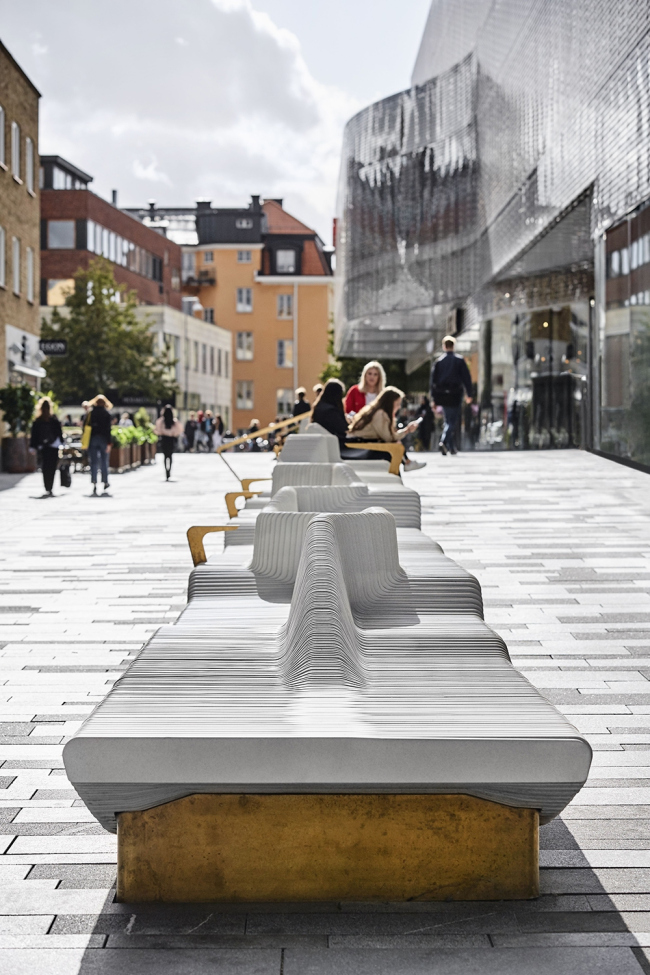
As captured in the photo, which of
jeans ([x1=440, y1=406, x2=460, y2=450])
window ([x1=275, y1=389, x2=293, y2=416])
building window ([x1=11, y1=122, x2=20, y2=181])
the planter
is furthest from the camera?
window ([x1=275, y1=389, x2=293, y2=416])

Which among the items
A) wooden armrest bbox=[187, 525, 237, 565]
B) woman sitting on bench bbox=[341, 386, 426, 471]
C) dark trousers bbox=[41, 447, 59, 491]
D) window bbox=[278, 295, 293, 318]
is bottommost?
wooden armrest bbox=[187, 525, 237, 565]

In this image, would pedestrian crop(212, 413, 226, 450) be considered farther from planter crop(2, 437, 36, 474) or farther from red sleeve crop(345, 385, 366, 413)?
red sleeve crop(345, 385, 366, 413)

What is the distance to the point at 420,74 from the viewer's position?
57.3m

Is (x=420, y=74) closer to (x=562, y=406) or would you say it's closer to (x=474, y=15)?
(x=474, y=15)

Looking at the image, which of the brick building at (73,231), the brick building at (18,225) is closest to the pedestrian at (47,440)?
the brick building at (18,225)

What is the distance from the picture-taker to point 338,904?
120 inches

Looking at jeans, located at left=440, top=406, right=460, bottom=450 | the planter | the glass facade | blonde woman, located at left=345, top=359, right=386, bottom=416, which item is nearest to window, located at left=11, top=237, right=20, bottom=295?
the planter

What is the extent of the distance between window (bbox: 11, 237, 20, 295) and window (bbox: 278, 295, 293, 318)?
60.1 meters

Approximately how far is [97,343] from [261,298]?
131 feet

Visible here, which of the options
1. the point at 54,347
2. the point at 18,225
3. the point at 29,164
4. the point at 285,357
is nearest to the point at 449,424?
the point at 54,347

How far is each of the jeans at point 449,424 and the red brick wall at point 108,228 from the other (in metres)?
40.6

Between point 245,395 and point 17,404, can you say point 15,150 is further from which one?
point 245,395

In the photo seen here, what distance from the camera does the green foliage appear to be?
26.9m

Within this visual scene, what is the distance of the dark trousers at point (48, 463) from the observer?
19766 millimetres
